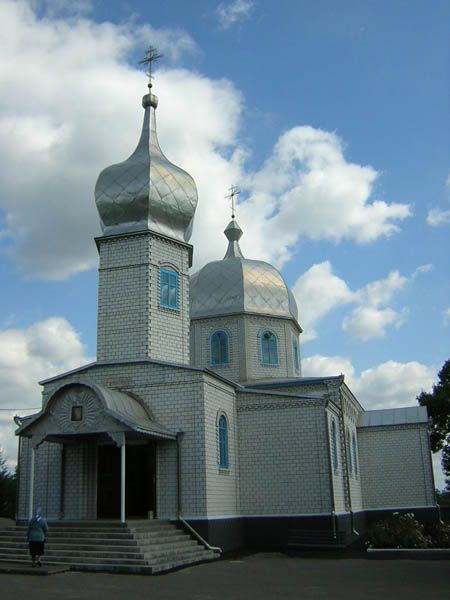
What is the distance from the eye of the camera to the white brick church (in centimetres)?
1486

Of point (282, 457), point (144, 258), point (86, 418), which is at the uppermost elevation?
point (144, 258)

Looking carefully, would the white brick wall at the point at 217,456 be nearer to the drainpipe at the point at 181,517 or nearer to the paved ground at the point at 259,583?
the drainpipe at the point at 181,517

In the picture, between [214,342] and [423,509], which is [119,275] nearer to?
[214,342]

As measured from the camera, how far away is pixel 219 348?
2236 cm

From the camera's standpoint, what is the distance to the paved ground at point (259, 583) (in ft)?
29.9

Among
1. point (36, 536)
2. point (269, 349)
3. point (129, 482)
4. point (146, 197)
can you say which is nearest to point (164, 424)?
point (129, 482)

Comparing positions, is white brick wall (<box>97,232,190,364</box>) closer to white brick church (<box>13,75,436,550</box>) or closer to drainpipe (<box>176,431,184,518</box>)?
white brick church (<box>13,75,436,550</box>)

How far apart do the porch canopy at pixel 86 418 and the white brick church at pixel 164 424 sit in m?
0.03

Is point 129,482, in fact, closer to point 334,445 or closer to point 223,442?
point 223,442

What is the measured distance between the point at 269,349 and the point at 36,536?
39.8 ft

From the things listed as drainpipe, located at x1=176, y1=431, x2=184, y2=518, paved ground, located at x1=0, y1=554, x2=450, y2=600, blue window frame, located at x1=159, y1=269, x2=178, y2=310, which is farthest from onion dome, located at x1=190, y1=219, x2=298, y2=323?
paved ground, located at x1=0, y1=554, x2=450, y2=600

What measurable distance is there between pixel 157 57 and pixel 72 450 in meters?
12.3

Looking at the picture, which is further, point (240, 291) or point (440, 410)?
point (440, 410)

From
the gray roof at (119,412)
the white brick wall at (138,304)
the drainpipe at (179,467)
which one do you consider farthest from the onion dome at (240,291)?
the drainpipe at (179,467)
